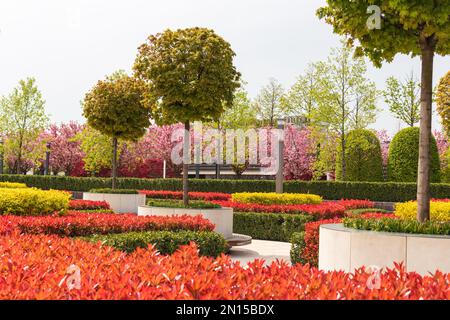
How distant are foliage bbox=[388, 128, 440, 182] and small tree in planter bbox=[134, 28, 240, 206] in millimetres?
18237

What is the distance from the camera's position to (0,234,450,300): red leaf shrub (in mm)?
3494

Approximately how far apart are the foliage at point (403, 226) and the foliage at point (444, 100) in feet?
63.1

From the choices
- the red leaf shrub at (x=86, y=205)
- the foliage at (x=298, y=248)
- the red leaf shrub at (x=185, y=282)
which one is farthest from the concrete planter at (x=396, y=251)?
the red leaf shrub at (x=86, y=205)

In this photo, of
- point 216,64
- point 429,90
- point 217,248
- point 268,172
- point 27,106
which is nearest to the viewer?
point 429,90

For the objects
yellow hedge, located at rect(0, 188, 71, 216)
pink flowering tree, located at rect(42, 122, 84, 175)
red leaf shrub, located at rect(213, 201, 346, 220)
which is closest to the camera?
yellow hedge, located at rect(0, 188, 71, 216)

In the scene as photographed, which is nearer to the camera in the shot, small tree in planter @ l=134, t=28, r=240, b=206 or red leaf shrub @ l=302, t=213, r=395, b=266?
red leaf shrub @ l=302, t=213, r=395, b=266

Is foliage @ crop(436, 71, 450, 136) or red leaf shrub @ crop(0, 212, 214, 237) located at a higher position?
foliage @ crop(436, 71, 450, 136)

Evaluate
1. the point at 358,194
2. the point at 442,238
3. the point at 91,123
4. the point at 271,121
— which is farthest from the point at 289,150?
the point at 442,238

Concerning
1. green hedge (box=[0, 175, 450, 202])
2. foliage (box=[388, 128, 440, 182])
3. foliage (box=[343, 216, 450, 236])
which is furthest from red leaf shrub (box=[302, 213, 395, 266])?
foliage (box=[388, 128, 440, 182])

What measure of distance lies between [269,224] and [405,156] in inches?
663

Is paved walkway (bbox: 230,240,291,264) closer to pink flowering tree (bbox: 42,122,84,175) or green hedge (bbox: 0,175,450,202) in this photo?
green hedge (bbox: 0,175,450,202)
